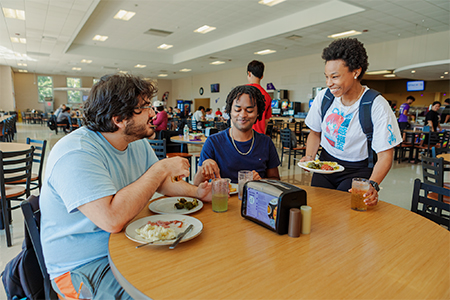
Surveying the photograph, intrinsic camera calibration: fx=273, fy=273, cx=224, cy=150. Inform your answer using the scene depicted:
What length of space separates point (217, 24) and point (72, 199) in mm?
8346

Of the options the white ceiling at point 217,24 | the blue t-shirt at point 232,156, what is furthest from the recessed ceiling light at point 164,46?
the blue t-shirt at point 232,156

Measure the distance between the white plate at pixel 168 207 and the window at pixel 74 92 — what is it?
75.6ft

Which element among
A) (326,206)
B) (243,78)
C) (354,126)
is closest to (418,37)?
(243,78)

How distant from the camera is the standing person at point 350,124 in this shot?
160 centimetres

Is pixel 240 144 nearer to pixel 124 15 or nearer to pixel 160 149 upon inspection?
pixel 160 149

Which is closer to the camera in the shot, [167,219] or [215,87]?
[167,219]

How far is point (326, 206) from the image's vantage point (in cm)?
139

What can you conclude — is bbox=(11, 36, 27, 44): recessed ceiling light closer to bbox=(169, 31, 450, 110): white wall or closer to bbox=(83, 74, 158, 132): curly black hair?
bbox=(169, 31, 450, 110): white wall

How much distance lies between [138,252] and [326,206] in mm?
933

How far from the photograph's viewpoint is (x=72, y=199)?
37.4 inches

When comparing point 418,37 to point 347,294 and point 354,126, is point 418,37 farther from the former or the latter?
point 347,294

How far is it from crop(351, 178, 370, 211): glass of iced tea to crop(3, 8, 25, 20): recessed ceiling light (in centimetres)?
862

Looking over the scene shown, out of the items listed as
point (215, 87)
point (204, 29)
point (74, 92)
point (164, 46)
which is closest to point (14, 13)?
point (204, 29)

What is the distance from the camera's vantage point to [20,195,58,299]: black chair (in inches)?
42.4
